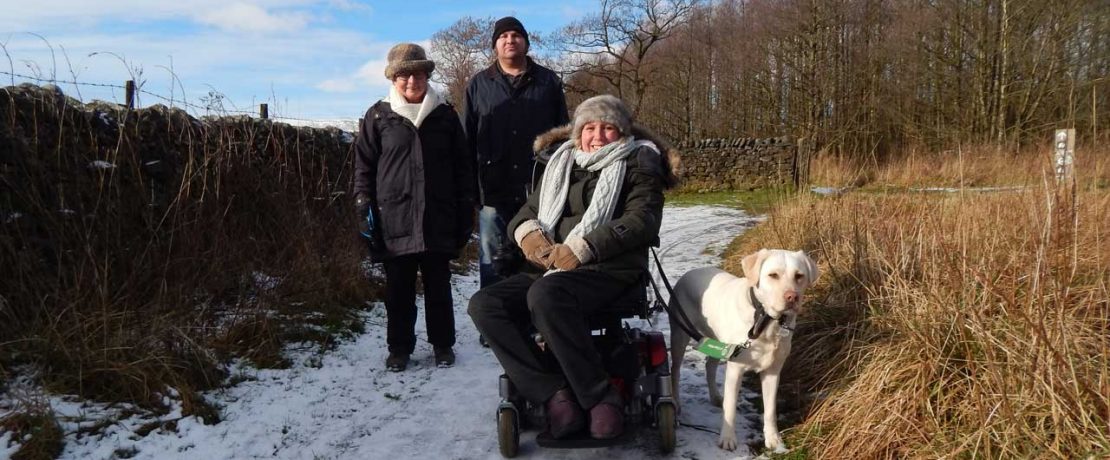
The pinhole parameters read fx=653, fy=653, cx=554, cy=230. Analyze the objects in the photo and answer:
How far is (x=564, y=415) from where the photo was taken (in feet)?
8.36

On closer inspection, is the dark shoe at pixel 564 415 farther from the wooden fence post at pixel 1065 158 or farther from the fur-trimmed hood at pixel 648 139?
the wooden fence post at pixel 1065 158

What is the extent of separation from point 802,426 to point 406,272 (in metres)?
2.30

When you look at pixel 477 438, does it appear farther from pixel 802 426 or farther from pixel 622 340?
pixel 802 426

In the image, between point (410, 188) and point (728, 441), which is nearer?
point (728, 441)

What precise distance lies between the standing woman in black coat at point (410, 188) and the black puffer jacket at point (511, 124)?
0.69ft

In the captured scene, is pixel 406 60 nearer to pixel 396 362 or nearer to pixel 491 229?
pixel 491 229

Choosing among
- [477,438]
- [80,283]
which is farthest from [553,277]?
[80,283]

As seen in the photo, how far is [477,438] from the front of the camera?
2973mm

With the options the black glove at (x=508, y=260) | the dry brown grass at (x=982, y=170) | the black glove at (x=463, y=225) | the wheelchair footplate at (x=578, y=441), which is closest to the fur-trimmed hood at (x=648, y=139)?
the black glove at (x=508, y=260)

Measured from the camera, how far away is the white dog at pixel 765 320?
8.41 feet

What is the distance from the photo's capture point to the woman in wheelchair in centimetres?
258

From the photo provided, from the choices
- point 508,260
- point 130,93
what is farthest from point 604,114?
point 130,93

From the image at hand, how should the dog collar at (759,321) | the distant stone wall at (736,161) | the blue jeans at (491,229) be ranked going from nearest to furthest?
the dog collar at (759,321) → the blue jeans at (491,229) → the distant stone wall at (736,161)

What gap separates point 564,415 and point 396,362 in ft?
5.53
